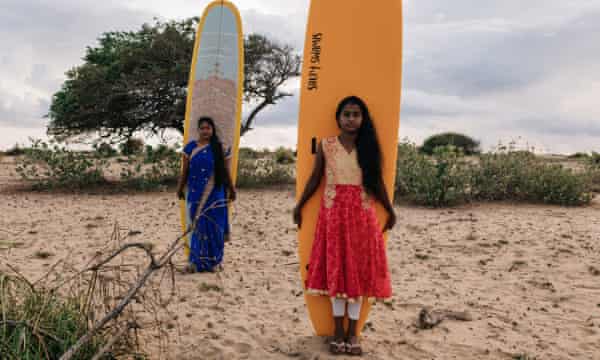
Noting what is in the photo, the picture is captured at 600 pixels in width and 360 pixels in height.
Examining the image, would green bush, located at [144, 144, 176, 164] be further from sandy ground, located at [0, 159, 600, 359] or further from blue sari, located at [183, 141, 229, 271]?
blue sari, located at [183, 141, 229, 271]

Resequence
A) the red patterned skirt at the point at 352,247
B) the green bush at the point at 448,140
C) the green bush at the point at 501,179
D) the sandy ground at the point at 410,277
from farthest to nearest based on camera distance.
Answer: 1. the green bush at the point at 448,140
2. the green bush at the point at 501,179
3. the sandy ground at the point at 410,277
4. the red patterned skirt at the point at 352,247

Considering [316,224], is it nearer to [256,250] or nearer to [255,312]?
[255,312]

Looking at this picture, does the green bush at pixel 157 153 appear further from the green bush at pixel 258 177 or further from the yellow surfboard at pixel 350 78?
the yellow surfboard at pixel 350 78

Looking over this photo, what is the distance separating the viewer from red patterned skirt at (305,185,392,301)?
9.77ft

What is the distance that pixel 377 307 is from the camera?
4188 mm

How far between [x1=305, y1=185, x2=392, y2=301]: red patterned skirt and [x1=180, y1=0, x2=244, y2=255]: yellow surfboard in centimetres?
260

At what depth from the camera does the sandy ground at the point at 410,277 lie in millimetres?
3428

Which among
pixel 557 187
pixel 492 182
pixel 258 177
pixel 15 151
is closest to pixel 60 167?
pixel 258 177

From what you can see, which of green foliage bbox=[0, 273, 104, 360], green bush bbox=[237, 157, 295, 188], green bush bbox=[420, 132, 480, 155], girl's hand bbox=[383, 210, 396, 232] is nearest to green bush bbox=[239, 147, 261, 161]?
green bush bbox=[237, 157, 295, 188]

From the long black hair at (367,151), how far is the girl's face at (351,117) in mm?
25

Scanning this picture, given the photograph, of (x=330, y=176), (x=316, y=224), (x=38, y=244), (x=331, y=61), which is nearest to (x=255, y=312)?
(x=316, y=224)

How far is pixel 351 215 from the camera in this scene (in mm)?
2986

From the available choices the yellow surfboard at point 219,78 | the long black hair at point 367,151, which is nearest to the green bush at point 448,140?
the yellow surfboard at point 219,78

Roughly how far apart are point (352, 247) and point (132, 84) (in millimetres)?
10121
